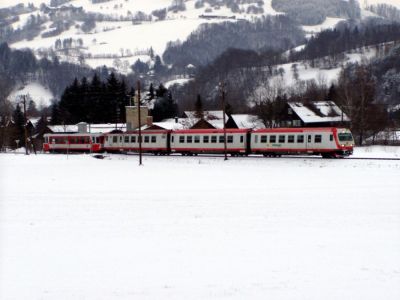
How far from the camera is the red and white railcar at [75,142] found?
61.9 metres

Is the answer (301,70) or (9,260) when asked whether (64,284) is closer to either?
(9,260)

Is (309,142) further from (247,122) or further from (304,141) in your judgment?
(247,122)

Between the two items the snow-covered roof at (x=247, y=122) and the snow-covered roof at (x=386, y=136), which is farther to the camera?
the snow-covered roof at (x=247, y=122)

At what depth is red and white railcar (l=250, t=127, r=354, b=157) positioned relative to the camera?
43.7 m

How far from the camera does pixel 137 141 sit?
57.0 m

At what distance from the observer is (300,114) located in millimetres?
82062

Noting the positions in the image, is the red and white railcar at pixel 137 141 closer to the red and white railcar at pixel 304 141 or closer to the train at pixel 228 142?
the train at pixel 228 142

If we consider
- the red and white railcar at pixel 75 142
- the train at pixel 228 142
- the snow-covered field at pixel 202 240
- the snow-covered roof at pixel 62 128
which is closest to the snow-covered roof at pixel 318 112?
the train at pixel 228 142

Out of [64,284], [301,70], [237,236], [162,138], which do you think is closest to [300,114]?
[162,138]

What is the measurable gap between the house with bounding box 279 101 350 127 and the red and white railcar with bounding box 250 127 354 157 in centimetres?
3503

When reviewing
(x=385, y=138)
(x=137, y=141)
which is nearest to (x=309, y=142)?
(x=137, y=141)

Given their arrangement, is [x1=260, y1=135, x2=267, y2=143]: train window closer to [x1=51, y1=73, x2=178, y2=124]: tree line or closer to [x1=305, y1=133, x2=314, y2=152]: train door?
[x1=305, y1=133, x2=314, y2=152]: train door

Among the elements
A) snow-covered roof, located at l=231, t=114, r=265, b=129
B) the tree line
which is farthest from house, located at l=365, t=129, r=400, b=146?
the tree line

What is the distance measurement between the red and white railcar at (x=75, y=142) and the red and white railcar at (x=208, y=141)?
1230 cm
